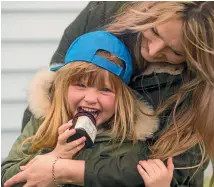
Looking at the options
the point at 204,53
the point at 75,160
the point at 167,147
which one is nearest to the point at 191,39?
the point at 204,53

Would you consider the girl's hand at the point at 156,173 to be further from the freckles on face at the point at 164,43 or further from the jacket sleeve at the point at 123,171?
the freckles on face at the point at 164,43

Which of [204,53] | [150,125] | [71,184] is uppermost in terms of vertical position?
[204,53]

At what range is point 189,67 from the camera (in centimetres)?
108

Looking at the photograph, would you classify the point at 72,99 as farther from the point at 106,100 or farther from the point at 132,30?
the point at 132,30

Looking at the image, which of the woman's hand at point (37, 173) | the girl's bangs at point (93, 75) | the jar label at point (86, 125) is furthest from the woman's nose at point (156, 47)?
the woman's hand at point (37, 173)

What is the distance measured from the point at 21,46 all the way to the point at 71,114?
0.29 meters

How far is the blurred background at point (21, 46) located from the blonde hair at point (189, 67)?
220mm

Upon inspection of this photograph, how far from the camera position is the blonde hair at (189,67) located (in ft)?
3.37

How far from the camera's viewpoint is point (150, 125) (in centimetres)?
111

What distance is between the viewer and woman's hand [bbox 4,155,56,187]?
1.08 meters

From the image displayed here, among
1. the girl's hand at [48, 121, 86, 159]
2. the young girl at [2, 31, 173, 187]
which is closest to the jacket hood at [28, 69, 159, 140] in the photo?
the young girl at [2, 31, 173, 187]

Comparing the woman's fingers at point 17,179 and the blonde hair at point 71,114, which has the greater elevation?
the blonde hair at point 71,114

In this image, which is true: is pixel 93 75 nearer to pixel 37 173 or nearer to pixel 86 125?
pixel 86 125

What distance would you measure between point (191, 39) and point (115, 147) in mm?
304
